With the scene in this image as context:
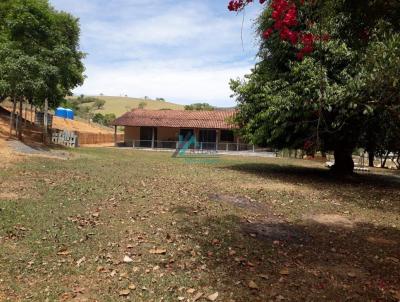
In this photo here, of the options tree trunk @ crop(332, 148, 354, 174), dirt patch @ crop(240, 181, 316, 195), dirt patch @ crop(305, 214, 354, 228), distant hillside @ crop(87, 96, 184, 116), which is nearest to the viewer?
dirt patch @ crop(305, 214, 354, 228)

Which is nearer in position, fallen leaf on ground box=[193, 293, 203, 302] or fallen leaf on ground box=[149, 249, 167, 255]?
fallen leaf on ground box=[193, 293, 203, 302]

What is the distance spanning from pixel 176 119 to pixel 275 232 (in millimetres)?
37271

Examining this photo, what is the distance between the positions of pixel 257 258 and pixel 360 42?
3562 mm

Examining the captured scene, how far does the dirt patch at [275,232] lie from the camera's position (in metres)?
7.68

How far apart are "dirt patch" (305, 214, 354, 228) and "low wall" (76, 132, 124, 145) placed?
34317mm

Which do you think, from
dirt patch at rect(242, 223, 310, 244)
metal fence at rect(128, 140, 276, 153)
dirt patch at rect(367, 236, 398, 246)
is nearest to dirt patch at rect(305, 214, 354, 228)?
dirt patch at rect(367, 236, 398, 246)

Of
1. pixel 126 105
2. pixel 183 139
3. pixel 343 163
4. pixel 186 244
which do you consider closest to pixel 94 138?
pixel 183 139

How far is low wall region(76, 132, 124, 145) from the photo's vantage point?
42.2 metres

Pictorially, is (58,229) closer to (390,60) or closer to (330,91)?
(390,60)

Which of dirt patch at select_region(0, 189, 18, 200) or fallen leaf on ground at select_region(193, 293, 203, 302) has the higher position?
dirt patch at select_region(0, 189, 18, 200)

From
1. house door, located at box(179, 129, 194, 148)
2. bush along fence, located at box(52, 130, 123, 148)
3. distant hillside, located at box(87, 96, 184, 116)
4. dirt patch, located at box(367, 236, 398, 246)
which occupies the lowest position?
dirt patch, located at box(367, 236, 398, 246)

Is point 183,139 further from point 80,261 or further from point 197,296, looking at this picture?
point 197,296

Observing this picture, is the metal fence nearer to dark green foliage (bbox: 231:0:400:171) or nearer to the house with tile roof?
the house with tile roof

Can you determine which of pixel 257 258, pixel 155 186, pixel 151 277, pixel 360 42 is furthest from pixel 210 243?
pixel 155 186
